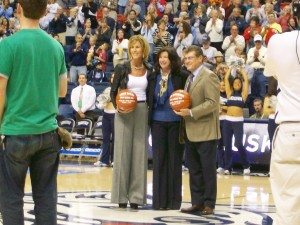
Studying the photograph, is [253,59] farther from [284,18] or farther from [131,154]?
[131,154]

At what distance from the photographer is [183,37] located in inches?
825

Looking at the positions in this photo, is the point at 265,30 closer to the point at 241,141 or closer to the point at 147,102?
the point at 241,141

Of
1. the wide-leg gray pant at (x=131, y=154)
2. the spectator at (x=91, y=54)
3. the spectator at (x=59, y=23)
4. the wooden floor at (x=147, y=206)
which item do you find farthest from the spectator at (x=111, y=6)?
the wide-leg gray pant at (x=131, y=154)

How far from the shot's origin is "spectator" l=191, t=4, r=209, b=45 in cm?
2161

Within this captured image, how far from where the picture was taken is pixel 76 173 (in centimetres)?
1512

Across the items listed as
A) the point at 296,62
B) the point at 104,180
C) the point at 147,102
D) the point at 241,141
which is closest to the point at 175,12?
the point at 241,141

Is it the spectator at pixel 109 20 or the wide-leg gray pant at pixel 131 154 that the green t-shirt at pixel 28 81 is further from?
the spectator at pixel 109 20

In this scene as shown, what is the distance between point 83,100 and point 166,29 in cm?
384

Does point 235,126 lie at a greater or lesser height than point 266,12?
lesser

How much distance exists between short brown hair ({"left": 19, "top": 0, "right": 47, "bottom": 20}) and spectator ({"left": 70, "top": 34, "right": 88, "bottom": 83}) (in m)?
16.0

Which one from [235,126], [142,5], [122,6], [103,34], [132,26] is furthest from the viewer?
[122,6]

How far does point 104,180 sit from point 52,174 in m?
8.21

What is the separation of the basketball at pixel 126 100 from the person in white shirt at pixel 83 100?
8461 millimetres

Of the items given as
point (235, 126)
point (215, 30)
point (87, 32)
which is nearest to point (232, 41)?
point (215, 30)
